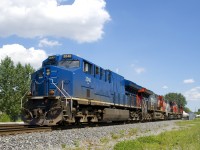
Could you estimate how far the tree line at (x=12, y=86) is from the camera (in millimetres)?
57719

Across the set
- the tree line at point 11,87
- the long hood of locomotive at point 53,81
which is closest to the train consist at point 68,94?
the long hood of locomotive at point 53,81

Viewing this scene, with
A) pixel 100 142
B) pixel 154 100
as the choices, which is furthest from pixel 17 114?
pixel 100 142

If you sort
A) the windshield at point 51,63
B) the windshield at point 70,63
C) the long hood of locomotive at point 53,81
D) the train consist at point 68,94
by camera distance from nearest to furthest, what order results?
the train consist at point 68,94 < the long hood of locomotive at point 53,81 < the windshield at point 70,63 < the windshield at point 51,63

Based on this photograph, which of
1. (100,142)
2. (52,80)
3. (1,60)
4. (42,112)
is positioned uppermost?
(1,60)

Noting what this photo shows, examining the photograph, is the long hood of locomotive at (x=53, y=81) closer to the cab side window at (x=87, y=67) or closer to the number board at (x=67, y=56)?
the number board at (x=67, y=56)

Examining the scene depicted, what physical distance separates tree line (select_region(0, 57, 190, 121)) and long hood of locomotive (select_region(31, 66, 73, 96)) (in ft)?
138

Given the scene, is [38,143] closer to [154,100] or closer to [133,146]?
[133,146]

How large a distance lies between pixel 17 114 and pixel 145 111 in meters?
33.0

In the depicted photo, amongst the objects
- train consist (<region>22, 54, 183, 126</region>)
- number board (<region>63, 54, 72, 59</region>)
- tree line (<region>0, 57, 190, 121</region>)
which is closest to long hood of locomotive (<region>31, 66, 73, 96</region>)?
train consist (<region>22, 54, 183, 126</region>)

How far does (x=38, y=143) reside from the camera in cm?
992

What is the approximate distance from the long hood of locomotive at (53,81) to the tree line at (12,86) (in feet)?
138

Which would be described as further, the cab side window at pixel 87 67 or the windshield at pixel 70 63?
the cab side window at pixel 87 67

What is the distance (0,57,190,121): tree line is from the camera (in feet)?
189

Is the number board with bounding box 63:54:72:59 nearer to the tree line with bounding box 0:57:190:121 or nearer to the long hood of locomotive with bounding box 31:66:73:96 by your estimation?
the long hood of locomotive with bounding box 31:66:73:96
